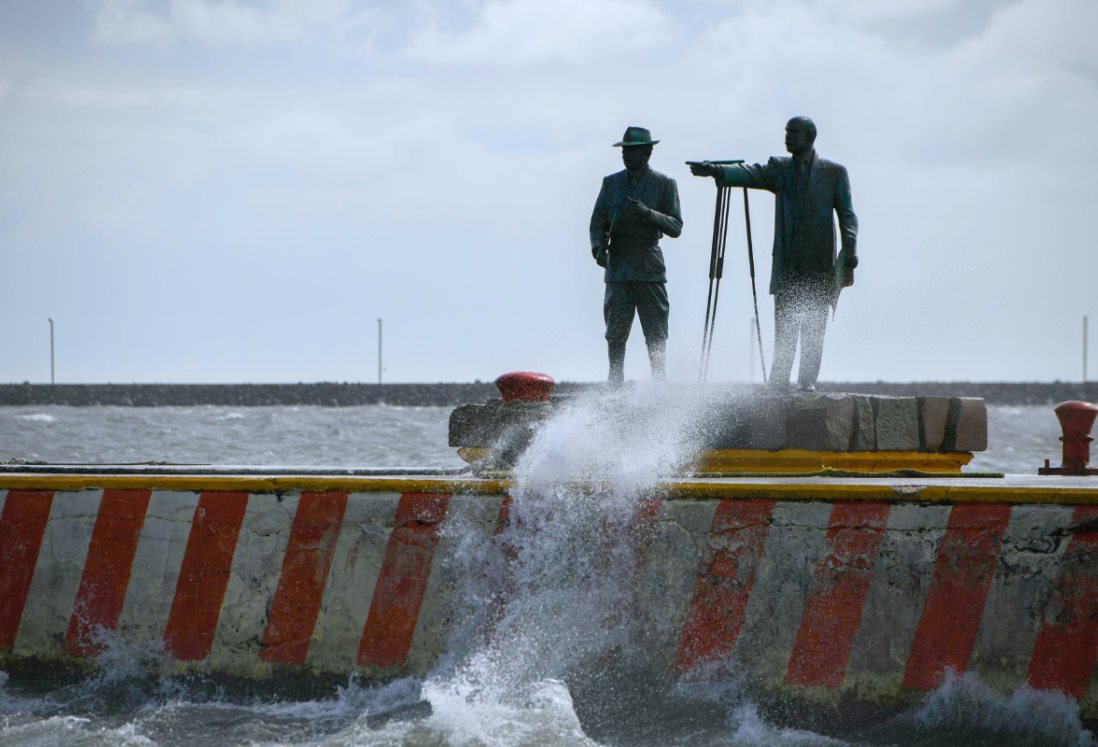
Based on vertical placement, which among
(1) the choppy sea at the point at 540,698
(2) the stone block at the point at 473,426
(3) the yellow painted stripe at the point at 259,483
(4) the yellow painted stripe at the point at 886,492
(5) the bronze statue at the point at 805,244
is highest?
(5) the bronze statue at the point at 805,244

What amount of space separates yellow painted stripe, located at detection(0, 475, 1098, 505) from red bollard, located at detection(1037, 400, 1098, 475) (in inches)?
138

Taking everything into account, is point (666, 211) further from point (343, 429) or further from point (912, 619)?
point (343, 429)

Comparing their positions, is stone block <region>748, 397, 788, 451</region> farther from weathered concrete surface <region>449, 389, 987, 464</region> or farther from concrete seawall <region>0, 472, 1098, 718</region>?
concrete seawall <region>0, 472, 1098, 718</region>

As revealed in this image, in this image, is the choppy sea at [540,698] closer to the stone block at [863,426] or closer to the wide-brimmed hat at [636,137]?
the stone block at [863,426]

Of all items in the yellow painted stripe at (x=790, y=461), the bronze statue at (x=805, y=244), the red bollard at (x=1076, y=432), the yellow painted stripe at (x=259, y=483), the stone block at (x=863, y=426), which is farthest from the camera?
the red bollard at (x=1076, y=432)

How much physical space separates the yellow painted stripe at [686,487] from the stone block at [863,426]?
1.75 meters

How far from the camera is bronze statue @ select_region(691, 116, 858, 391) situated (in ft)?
25.6

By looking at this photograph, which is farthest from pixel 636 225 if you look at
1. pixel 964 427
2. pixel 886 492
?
pixel 886 492

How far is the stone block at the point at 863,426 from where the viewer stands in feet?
23.0

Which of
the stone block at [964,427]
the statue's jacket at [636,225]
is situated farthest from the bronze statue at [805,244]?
the stone block at [964,427]

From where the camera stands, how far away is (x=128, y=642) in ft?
17.9

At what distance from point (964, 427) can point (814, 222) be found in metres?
1.44

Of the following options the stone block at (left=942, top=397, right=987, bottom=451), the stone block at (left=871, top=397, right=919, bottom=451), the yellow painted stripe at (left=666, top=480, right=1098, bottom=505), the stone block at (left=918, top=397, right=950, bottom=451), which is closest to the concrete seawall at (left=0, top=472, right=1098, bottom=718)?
the yellow painted stripe at (left=666, top=480, right=1098, bottom=505)

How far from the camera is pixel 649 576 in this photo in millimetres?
4969
